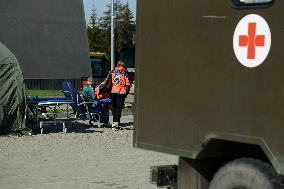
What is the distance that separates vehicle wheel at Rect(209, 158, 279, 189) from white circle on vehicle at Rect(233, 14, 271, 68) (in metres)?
0.79

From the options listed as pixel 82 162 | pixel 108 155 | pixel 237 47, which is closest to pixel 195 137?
pixel 237 47

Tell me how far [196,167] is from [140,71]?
1025mm

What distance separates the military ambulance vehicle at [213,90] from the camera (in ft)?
16.1

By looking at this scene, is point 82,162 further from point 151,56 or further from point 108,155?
point 151,56

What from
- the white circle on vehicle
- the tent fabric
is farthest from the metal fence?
the white circle on vehicle

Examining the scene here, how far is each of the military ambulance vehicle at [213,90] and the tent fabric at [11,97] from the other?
28.3 ft

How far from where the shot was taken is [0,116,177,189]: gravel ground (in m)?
9.27

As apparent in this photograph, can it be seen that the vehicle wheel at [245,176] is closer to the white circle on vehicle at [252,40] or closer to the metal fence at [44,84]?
the white circle on vehicle at [252,40]

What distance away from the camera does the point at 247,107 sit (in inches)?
200

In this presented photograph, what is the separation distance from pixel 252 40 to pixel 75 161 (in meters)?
6.74

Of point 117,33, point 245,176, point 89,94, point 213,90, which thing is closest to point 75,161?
point 89,94

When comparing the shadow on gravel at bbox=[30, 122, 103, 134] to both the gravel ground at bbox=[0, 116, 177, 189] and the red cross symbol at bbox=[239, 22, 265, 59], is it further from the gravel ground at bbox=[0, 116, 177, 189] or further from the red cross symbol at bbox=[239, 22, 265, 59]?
the red cross symbol at bbox=[239, 22, 265, 59]

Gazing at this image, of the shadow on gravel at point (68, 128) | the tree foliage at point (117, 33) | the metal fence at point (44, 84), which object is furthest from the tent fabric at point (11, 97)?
the tree foliage at point (117, 33)

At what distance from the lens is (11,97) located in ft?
47.4
